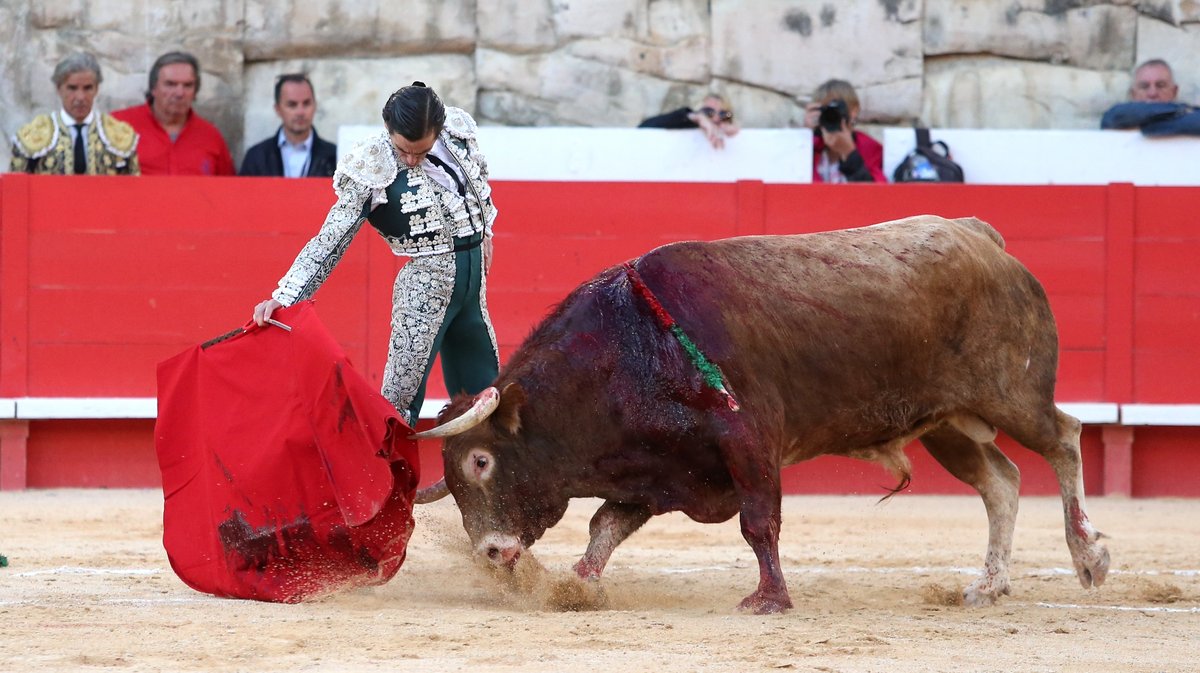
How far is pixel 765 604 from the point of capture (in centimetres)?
390

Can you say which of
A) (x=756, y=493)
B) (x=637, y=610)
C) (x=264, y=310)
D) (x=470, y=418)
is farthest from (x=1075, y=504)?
(x=264, y=310)

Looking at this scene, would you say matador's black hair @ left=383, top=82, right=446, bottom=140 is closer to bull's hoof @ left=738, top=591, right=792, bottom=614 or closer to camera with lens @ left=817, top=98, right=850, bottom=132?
bull's hoof @ left=738, top=591, right=792, bottom=614

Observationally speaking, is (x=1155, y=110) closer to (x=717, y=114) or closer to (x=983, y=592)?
(x=717, y=114)

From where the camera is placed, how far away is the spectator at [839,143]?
6.97 meters

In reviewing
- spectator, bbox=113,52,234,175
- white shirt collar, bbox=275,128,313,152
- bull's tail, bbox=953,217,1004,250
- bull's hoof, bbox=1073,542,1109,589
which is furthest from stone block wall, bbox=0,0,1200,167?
bull's hoof, bbox=1073,542,1109,589

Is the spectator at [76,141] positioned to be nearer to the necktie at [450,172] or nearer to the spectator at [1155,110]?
the necktie at [450,172]

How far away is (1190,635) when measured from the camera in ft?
12.3

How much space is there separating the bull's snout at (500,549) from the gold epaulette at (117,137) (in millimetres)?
3394

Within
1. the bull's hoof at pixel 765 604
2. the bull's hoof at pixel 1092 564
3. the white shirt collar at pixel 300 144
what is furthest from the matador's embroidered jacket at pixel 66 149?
the bull's hoof at pixel 1092 564

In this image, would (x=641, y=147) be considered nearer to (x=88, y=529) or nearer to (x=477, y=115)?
(x=477, y=115)

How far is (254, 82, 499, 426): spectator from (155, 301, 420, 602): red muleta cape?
19 centimetres

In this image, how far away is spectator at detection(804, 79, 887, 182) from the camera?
6969mm

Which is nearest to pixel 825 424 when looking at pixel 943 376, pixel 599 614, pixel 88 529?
pixel 943 376

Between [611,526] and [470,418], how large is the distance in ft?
1.84
